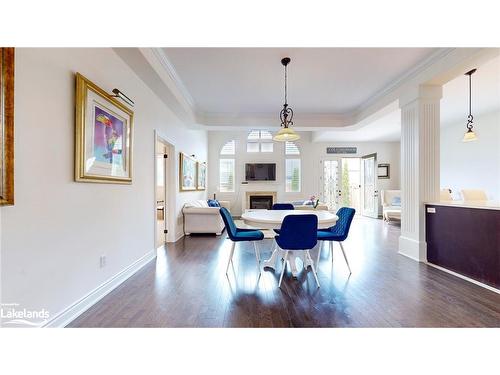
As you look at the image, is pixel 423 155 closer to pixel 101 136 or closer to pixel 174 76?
pixel 174 76

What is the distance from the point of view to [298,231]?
2447mm

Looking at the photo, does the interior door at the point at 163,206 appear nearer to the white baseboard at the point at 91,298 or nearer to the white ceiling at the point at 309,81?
the white ceiling at the point at 309,81

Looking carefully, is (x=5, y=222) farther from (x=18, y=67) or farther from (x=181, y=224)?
(x=181, y=224)

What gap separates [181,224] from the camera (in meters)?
5.13

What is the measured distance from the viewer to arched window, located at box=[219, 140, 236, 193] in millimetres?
8500

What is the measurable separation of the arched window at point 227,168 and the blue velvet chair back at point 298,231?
6139 millimetres

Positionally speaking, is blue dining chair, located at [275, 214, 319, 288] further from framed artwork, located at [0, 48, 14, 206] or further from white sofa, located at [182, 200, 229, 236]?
white sofa, located at [182, 200, 229, 236]

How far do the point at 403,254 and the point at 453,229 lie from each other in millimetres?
903

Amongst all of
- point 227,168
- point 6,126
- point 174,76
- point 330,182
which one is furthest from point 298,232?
point 330,182

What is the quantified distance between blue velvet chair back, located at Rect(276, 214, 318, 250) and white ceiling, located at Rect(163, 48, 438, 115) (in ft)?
6.68

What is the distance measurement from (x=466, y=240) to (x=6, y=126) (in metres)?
4.32

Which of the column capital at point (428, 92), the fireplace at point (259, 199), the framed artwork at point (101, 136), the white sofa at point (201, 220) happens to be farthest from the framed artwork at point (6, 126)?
the fireplace at point (259, 199)
